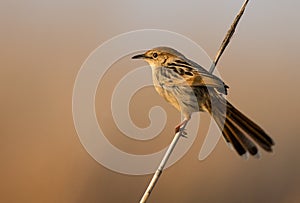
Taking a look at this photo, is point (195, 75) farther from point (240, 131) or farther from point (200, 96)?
point (240, 131)

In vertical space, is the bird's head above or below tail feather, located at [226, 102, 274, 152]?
above

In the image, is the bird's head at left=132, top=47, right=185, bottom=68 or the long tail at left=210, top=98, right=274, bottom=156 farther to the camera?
the bird's head at left=132, top=47, right=185, bottom=68

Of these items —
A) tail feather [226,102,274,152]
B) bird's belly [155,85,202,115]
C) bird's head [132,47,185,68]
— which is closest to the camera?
tail feather [226,102,274,152]

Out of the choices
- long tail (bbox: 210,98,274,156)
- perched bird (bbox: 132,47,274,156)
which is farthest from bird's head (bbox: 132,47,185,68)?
long tail (bbox: 210,98,274,156)

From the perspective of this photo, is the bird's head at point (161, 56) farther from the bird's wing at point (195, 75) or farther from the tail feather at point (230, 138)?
the tail feather at point (230, 138)

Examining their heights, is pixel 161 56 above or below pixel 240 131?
above

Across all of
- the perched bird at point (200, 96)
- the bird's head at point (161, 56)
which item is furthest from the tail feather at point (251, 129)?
the bird's head at point (161, 56)

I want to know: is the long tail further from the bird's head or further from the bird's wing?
the bird's head

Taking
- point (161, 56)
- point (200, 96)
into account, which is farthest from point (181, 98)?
point (161, 56)
